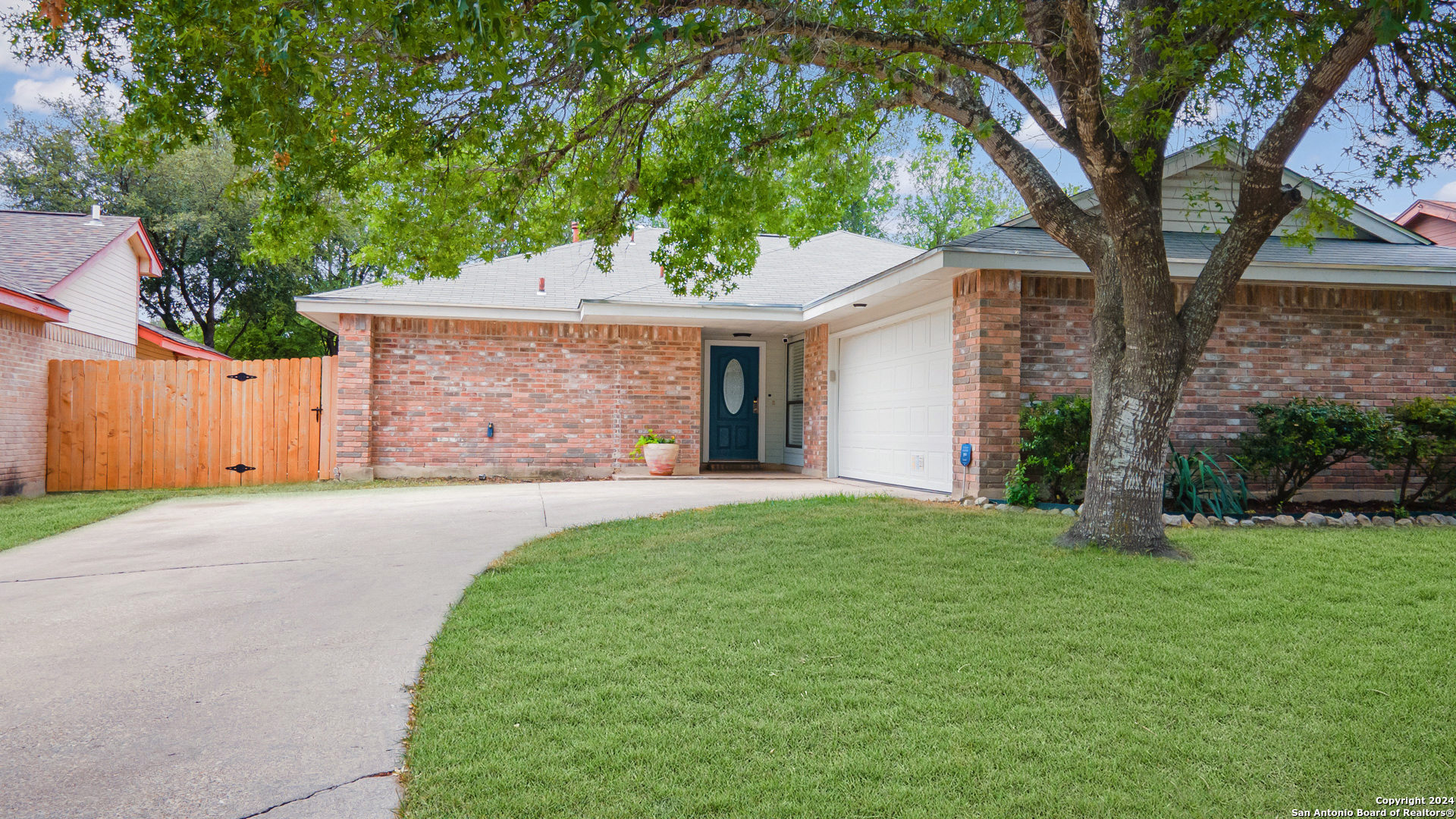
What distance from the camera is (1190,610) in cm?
441

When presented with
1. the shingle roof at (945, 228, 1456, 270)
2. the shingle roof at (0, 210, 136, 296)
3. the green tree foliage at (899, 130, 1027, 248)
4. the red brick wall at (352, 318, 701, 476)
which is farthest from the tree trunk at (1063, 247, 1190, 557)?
the green tree foliage at (899, 130, 1027, 248)

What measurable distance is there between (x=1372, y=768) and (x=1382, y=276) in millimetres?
8327

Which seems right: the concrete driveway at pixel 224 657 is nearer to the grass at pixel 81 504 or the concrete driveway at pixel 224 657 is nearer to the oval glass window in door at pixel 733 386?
the grass at pixel 81 504

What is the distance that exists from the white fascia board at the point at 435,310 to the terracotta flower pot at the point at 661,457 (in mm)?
2275

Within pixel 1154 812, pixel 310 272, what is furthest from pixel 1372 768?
pixel 310 272

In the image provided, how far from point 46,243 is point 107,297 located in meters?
1.17

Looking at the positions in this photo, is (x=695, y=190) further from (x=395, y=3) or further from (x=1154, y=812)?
(x=1154, y=812)

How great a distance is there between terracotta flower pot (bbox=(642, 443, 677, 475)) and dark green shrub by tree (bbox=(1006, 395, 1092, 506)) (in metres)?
5.68

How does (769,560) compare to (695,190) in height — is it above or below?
below

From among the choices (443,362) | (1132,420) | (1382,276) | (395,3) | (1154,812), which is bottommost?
(1154,812)

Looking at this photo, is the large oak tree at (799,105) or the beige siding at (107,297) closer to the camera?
the large oak tree at (799,105)

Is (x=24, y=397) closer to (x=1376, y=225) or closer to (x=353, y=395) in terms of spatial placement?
(x=353, y=395)

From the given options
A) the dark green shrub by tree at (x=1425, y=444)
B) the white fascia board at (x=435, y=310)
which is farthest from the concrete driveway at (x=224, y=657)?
the dark green shrub by tree at (x=1425, y=444)

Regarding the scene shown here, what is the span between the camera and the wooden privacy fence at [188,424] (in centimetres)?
1156
